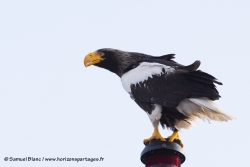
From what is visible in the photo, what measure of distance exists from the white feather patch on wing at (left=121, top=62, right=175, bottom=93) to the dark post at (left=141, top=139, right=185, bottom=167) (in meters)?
2.74

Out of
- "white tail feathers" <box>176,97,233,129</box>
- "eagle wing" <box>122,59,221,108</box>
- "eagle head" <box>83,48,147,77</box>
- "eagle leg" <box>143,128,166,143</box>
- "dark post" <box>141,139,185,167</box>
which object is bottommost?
"dark post" <box>141,139,185,167</box>

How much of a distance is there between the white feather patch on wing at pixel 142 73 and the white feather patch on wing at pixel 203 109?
843 mm

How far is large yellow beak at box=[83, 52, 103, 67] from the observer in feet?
32.9

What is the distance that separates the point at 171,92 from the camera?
8.45 m

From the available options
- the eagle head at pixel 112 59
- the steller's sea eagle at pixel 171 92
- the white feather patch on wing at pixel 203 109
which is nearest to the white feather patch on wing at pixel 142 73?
the steller's sea eagle at pixel 171 92

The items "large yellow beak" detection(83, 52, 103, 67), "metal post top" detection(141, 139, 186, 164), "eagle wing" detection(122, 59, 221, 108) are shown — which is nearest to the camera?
"metal post top" detection(141, 139, 186, 164)

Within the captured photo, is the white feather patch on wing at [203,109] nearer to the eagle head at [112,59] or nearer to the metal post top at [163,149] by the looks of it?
the metal post top at [163,149]

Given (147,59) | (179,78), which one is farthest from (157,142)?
(147,59)

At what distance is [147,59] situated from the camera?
9.45 meters

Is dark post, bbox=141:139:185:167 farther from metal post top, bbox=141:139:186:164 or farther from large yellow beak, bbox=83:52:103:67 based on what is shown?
large yellow beak, bbox=83:52:103:67

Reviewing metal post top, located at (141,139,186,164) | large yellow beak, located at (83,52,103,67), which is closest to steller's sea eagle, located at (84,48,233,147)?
large yellow beak, located at (83,52,103,67)

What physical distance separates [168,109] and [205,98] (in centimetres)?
67

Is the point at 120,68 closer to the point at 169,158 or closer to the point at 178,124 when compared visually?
the point at 178,124

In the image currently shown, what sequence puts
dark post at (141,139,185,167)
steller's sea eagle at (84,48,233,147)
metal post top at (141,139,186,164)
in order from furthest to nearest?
steller's sea eagle at (84,48,233,147), metal post top at (141,139,186,164), dark post at (141,139,185,167)
